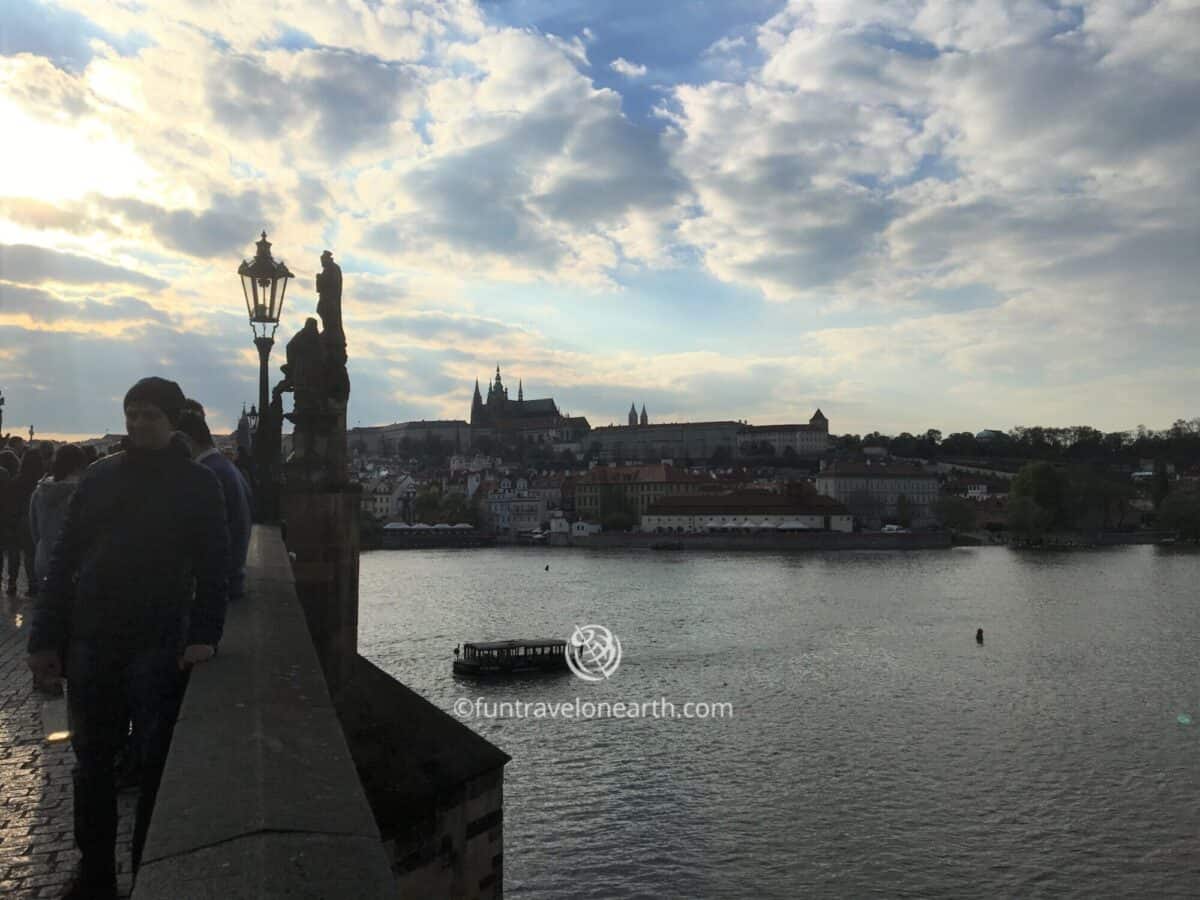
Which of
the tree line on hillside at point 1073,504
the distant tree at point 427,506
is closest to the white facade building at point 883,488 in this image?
the tree line on hillside at point 1073,504

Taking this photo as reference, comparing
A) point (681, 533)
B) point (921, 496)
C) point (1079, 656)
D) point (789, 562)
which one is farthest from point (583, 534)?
point (1079, 656)

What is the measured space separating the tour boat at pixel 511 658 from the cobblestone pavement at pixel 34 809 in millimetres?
21122

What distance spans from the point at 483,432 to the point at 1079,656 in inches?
6219

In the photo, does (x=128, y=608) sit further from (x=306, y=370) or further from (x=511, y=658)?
(x=511, y=658)

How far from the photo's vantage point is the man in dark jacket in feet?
9.72

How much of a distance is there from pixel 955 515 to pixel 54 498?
99.1 meters

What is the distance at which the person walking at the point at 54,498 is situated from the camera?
5895 millimetres

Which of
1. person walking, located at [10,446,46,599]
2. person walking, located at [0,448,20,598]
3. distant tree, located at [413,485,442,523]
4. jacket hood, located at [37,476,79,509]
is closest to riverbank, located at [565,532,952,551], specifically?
distant tree, located at [413,485,442,523]

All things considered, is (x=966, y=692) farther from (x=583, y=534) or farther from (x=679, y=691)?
(x=583, y=534)

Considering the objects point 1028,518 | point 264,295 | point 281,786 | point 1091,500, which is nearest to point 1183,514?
point 1091,500

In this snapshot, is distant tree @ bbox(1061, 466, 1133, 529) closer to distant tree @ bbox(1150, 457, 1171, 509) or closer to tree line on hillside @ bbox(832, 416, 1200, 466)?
distant tree @ bbox(1150, 457, 1171, 509)

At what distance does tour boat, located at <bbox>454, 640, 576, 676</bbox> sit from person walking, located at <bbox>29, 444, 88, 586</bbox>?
2067cm

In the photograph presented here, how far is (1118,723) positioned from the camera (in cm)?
2145

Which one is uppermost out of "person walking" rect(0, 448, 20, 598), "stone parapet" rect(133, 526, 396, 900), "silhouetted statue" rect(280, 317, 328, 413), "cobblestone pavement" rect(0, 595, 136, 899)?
"silhouetted statue" rect(280, 317, 328, 413)
